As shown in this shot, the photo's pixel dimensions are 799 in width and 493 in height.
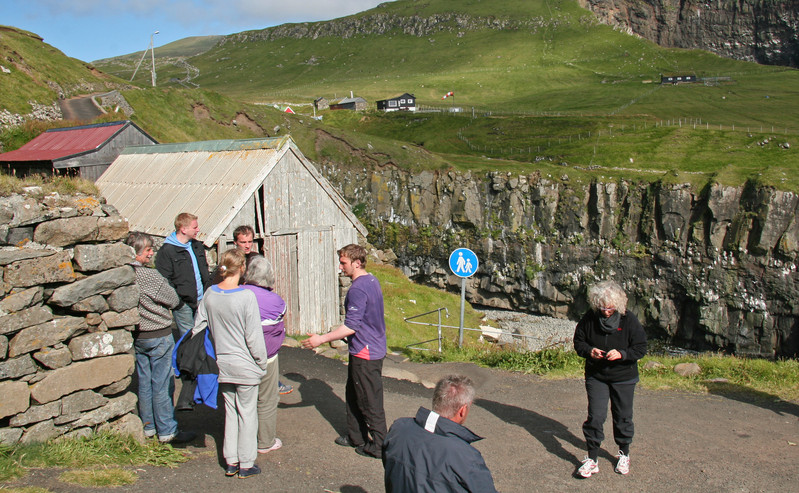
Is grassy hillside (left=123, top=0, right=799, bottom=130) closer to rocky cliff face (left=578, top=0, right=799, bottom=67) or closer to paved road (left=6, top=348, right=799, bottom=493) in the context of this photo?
rocky cliff face (left=578, top=0, right=799, bottom=67)

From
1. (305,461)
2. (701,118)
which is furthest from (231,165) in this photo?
(701,118)

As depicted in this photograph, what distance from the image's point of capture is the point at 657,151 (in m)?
56.7

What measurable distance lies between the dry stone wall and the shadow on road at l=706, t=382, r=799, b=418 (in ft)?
33.8

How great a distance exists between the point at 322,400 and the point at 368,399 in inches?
112

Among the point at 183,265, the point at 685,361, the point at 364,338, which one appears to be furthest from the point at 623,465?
the point at 685,361

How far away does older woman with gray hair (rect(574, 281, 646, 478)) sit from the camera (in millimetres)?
6973

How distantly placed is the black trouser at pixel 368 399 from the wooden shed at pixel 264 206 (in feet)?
26.2

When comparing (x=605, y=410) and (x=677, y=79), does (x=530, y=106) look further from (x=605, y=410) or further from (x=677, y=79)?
(x=605, y=410)

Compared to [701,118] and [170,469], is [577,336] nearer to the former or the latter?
[170,469]

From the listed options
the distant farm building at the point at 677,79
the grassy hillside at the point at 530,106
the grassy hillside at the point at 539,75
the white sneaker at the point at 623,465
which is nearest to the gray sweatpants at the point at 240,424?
the white sneaker at the point at 623,465

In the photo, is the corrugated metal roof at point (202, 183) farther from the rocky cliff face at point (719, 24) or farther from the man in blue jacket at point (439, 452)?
the rocky cliff face at point (719, 24)

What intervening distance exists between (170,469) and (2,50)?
1626 inches

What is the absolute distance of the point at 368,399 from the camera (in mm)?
7375

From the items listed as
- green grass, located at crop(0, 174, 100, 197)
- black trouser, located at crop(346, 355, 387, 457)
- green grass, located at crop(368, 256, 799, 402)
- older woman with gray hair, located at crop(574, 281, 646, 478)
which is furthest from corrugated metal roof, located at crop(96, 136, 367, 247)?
older woman with gray hair, located at crop(574, 281, 646, 478)
